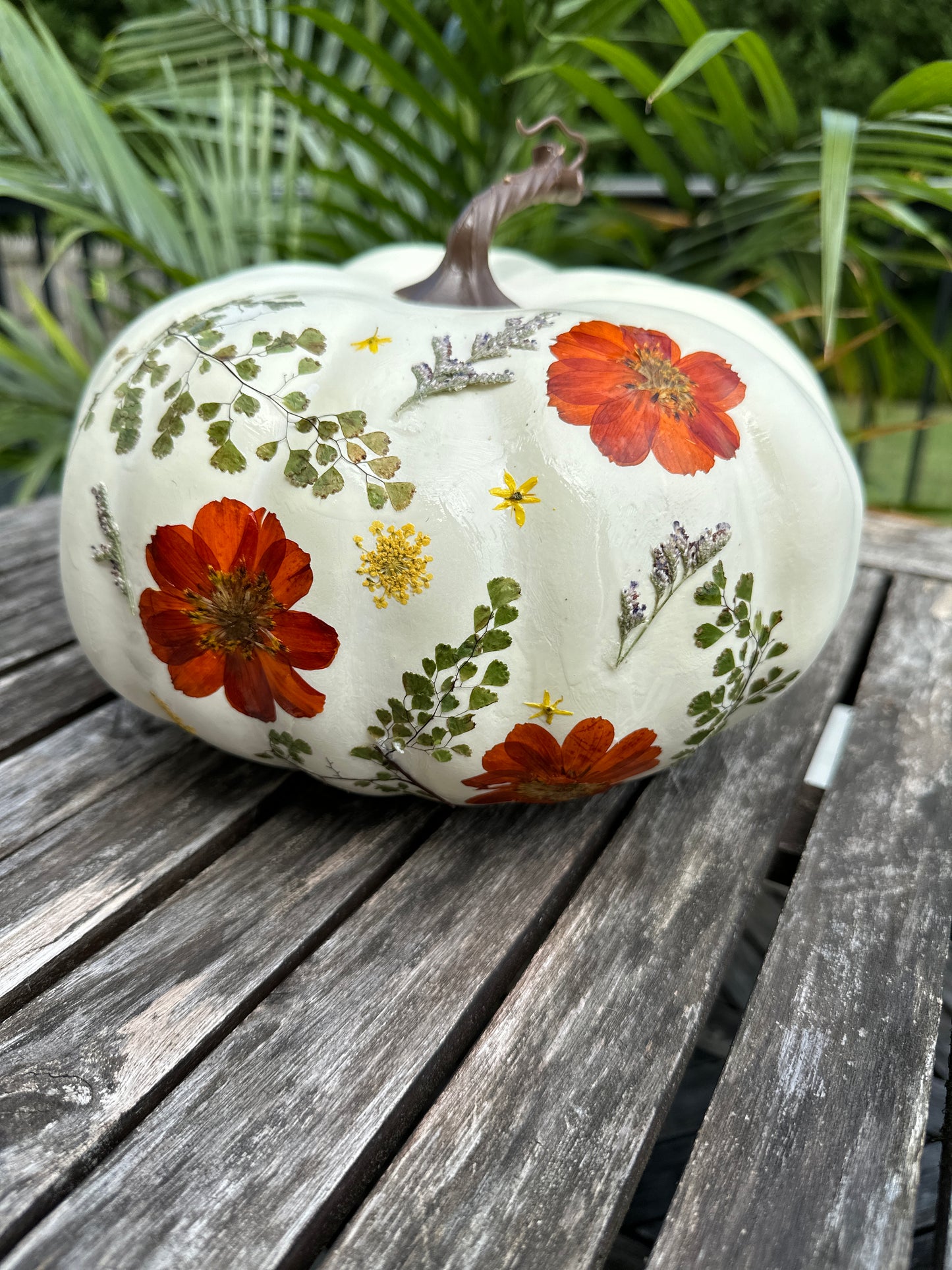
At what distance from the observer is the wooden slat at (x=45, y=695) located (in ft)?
2.66

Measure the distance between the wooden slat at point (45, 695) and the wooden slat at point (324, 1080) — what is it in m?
0.35

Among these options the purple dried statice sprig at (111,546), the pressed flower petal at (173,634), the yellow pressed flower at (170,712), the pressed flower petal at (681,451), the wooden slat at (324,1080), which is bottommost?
the wooden slat at (324,1080)

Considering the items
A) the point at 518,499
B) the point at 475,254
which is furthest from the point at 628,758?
the point at 475,254

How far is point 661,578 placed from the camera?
0.62 meters

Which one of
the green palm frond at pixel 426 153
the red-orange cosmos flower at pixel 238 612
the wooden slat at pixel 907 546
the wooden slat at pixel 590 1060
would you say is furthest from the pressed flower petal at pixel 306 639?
the wooden slat at pixel 907 546

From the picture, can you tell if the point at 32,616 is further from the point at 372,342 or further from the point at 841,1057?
the point at 841,1057

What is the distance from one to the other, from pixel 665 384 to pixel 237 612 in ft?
1.06

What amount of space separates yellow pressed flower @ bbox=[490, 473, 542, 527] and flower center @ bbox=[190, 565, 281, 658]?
0.16m

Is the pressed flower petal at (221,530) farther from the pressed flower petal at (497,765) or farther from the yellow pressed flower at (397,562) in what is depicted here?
the pressed flower petal at (497,765)

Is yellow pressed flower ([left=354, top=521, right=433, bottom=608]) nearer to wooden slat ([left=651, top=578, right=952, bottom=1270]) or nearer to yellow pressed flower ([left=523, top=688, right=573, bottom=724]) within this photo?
yellow pressed flower ([left=523, top=688, right=573, bottom=724])

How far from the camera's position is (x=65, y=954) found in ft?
1.91

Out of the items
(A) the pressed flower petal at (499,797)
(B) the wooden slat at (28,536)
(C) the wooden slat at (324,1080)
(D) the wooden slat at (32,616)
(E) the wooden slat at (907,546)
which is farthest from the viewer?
(E) the wooden slat at (907,546)

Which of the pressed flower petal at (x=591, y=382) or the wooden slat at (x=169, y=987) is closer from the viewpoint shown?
the wooden slat at (x=169, y=987)

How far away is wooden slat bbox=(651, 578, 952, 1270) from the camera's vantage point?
452mm
